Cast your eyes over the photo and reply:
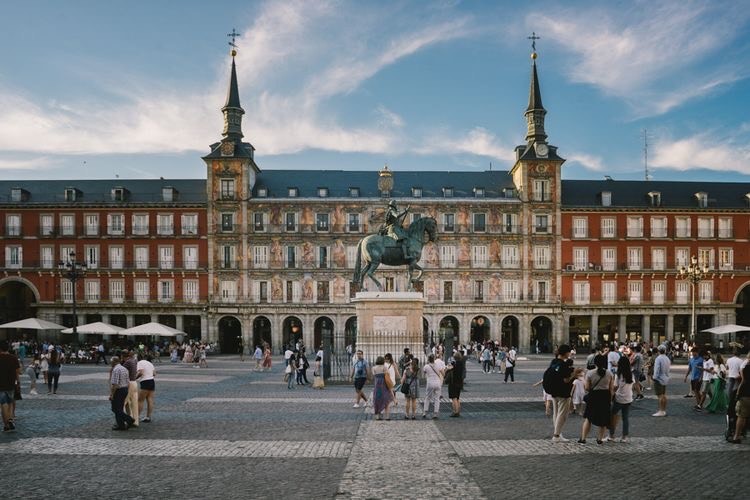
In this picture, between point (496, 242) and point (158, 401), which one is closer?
point (158, 401)

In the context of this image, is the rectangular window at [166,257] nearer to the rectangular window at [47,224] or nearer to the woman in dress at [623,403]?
the rectangular window at [47,224]

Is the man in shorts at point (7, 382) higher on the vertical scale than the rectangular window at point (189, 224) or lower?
lower

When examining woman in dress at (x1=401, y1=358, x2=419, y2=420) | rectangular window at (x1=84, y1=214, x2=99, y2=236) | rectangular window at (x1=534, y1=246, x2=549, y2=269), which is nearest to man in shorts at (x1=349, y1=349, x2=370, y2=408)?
woman in dress at (x1=401, y1=358, x2=419, y2=420)

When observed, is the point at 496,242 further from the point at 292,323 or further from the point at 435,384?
the point at 435,384

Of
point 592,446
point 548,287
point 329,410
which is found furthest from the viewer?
point 548,287

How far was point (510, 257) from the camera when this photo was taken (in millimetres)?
56562

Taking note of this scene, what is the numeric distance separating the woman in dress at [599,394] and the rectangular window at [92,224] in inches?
2099

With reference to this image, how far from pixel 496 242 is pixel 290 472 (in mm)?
48571

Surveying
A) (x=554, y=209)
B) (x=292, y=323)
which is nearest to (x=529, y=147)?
(x=554, y=209)

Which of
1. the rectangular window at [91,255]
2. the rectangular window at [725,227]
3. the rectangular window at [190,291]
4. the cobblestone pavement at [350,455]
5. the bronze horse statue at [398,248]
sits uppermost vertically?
the rectangular window at [725,227]

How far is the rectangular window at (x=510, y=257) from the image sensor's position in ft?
185

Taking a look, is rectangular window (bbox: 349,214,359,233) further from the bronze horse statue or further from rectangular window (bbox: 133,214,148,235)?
the bronze horse statue

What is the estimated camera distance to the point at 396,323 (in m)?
24.4

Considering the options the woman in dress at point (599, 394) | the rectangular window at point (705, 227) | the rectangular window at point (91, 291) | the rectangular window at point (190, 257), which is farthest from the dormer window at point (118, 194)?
the woman in dress at point (599, 394)
